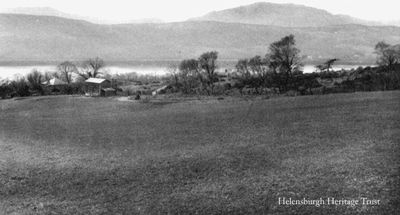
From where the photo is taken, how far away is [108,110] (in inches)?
1832

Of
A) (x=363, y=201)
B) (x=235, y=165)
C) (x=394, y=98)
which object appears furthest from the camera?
(x=394, y=98)

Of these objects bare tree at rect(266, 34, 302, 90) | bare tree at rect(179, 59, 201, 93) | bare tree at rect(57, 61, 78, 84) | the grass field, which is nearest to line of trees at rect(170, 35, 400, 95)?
bare tree at rect(266, 34, 302, 90)


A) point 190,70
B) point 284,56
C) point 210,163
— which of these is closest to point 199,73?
point 190,70

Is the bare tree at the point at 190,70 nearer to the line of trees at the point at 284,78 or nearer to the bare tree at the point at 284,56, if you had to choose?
the line of trees at the point at 284,78

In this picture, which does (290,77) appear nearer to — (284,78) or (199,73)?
(284,78)

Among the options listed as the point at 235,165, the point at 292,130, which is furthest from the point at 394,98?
the point at 235,165

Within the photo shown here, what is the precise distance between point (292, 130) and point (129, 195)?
44.8ft

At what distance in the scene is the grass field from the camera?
1335cm

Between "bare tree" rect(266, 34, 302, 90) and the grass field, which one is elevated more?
"bare tree" rect(266, 34, 302, 90)

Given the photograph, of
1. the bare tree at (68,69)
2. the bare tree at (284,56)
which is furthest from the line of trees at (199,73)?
the bare tree at (68,69)

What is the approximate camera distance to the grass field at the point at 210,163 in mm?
13350

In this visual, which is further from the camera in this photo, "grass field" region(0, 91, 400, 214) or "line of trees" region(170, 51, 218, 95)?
"line of trees" region(170, 51, 218, 95)

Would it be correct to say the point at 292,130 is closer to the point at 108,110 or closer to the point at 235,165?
the point at 235,165

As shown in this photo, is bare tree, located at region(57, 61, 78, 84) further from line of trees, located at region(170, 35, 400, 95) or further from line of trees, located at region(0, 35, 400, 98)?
line of trees, located at region(170, 35, 400, 95)
